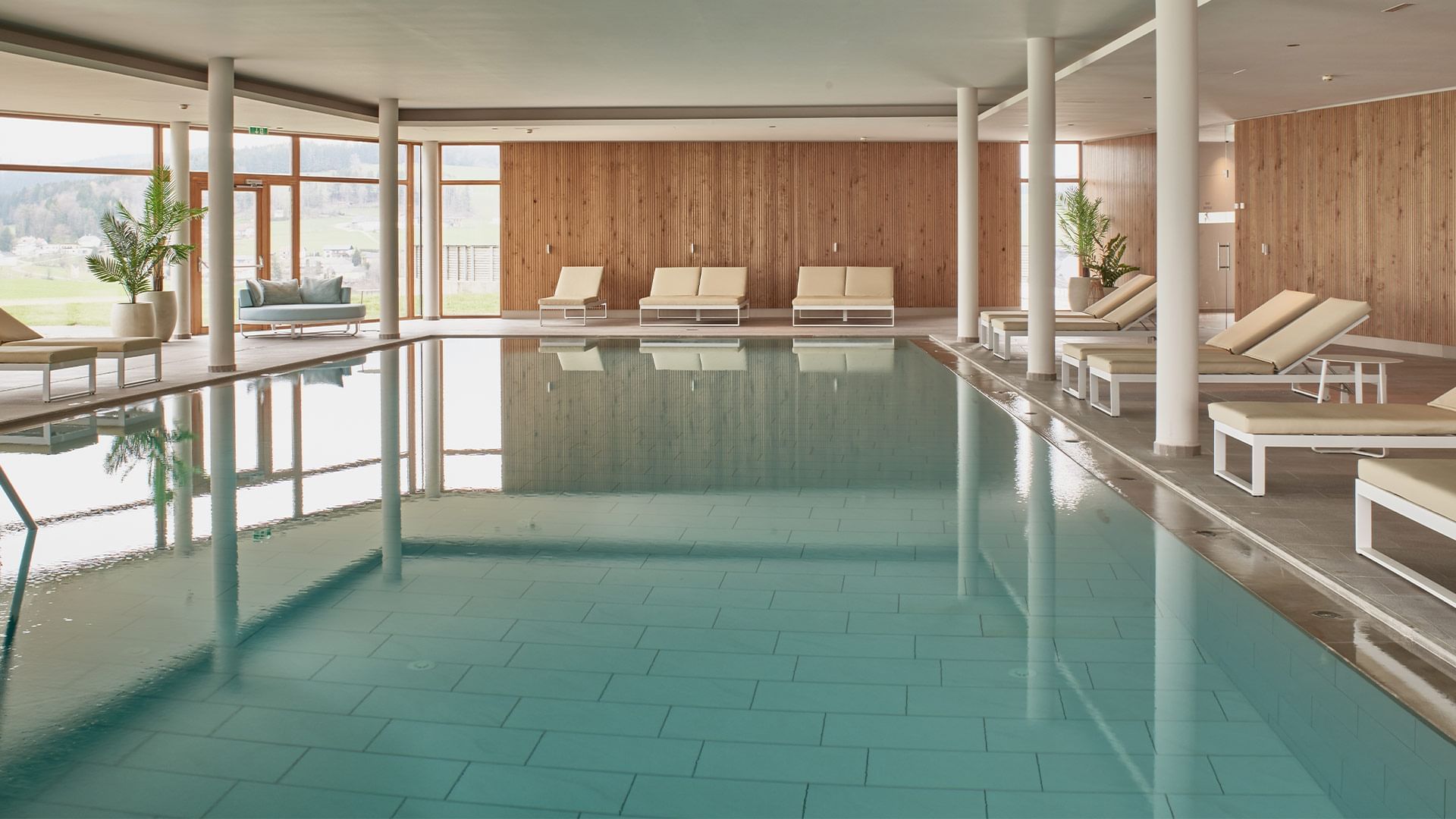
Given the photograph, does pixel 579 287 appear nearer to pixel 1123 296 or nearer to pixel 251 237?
pixel 251 237

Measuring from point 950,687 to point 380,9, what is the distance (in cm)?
792

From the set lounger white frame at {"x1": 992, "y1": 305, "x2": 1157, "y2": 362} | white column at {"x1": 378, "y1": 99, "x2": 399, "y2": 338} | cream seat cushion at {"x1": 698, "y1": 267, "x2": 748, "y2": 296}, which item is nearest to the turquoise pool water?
lounger white frame at {"x1": 992, "y1": 305, "x2": 1157, "y2": 362}

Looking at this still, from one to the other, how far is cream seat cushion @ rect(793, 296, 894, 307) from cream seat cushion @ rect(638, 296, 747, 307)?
961 mm

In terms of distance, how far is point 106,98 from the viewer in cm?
1409

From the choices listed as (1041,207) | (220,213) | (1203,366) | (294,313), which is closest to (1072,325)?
(1041,207)

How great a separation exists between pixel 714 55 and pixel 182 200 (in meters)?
8.73

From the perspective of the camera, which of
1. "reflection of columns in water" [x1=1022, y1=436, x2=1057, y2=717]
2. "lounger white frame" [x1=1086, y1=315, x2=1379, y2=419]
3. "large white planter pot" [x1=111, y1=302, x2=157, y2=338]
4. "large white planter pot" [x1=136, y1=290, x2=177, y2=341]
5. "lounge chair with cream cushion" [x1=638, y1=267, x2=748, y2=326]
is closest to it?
"reflection of columns in water" [x1=1022, y1=436, x2=1057, y2=717]

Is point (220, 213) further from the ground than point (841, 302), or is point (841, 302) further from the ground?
point (220, 213)

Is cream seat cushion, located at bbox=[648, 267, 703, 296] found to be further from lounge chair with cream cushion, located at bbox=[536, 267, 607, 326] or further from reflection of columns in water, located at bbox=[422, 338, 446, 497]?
reflection of columns in water, located at bbox=[422, 338, 446, 497]

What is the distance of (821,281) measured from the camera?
19.2m

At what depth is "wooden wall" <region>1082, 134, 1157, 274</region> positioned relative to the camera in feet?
63.0

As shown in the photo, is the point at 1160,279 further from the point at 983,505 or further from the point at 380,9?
the point at 380,9

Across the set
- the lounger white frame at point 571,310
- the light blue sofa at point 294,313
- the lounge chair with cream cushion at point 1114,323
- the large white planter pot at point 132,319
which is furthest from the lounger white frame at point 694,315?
the large white planter pot at point 132,319

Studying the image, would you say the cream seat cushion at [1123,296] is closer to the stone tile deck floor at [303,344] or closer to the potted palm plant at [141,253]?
the stone tile deck floor at [303,344]
